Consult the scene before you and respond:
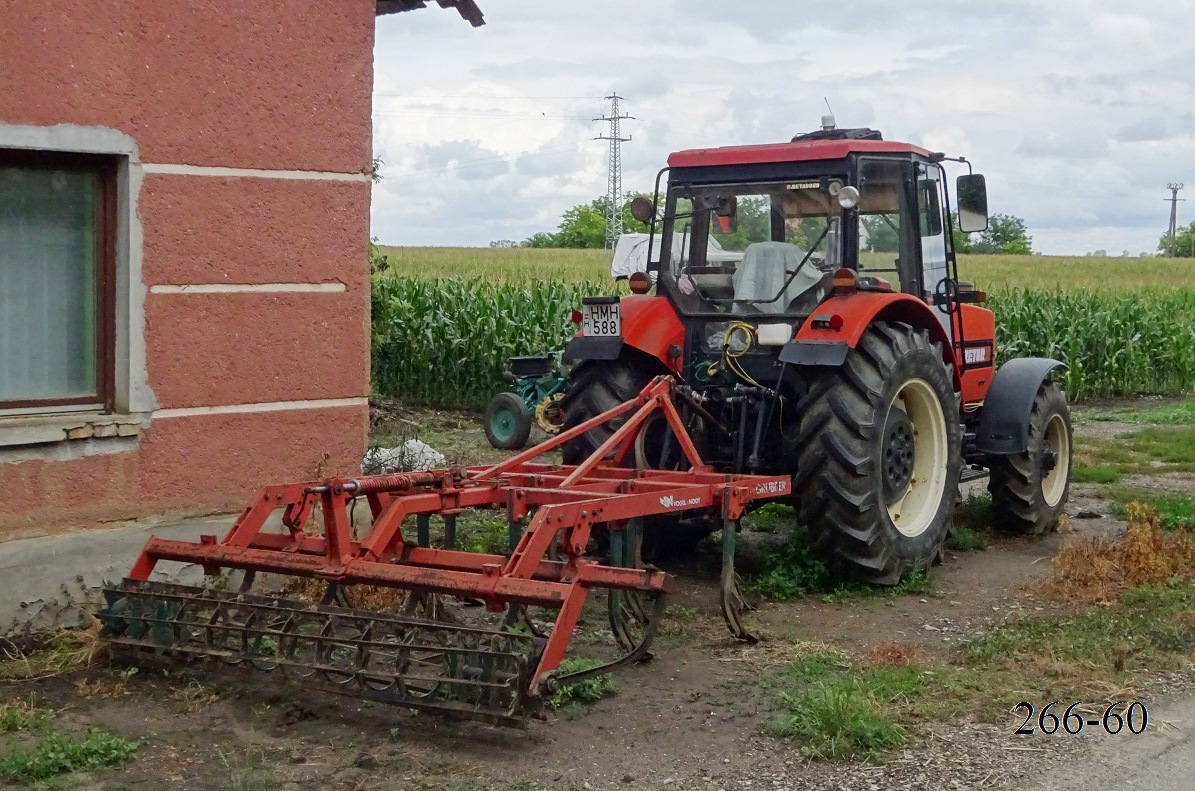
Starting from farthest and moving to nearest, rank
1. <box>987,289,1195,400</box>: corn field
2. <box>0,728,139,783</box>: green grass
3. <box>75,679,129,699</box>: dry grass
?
<box>987,289,1195,400</box>: corn field → <box>75,679,129,699</box>: dry grass → <box>0,728,139,783</box>: green grass

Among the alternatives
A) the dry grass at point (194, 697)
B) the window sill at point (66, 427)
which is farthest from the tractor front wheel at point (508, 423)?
the dry grass at point (194, 697)

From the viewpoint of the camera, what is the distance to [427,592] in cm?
492

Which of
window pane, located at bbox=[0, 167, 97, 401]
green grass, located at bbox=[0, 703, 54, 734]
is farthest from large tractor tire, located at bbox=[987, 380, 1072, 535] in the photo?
green grass, located at bbox=[0, 703, 54, 734]

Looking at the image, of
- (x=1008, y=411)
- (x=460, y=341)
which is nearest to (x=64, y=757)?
(x=1008, y=411)

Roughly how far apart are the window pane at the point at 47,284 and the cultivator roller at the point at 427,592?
3.37 ft

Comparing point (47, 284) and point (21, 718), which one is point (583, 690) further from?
point (47, 284)

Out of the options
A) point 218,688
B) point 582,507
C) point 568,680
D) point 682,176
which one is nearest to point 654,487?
point 582,507

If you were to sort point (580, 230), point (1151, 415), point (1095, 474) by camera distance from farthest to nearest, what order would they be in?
point (580, 230) → point (1151, 415) → point (1095, 474)

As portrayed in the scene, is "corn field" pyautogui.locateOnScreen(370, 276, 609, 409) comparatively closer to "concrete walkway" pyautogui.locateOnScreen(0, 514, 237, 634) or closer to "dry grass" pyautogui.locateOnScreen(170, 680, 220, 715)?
"concrete walkway" pyautogui.locateOnScreen(0, 514, 237, 634)

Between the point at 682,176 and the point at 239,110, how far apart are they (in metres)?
2.68

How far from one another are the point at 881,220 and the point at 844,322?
1.09 meters

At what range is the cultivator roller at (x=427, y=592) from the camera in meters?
4.61

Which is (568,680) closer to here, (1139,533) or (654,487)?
(654,487)

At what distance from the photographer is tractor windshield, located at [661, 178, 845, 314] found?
730 centimetres
